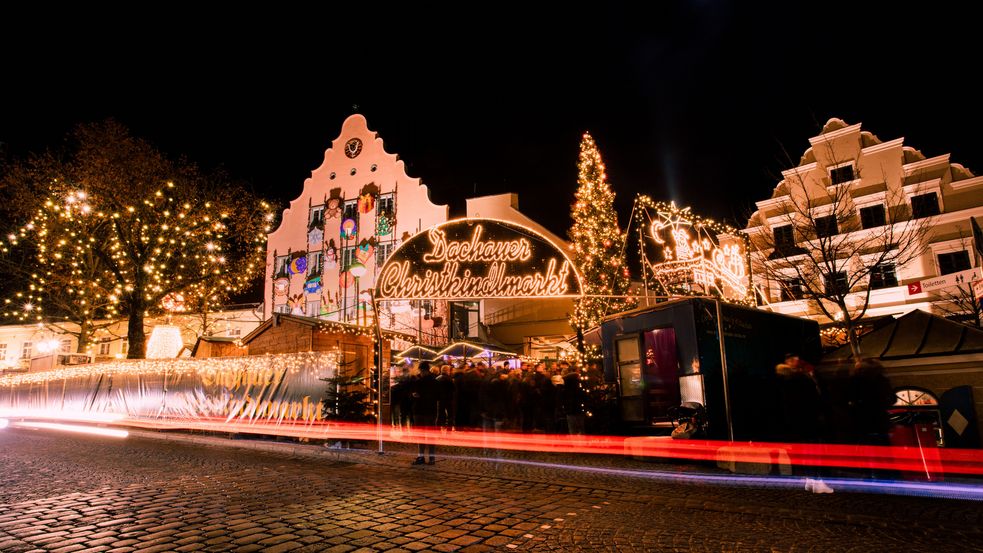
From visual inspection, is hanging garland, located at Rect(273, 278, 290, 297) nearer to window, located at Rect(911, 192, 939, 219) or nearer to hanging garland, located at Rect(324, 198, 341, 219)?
hanging garland, located at Rect(324, 198, 341, 219)

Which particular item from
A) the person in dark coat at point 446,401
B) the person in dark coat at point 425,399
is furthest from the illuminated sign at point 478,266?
the person in dark coat at point 446,401

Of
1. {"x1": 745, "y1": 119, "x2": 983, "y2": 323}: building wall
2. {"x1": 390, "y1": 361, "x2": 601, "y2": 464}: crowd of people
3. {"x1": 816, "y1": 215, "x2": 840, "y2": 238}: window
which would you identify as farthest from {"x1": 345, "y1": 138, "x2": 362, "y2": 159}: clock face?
{"x1": 816, "y1": 215, "x2": 840, "y2": 238}: window

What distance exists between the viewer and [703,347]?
10.6m

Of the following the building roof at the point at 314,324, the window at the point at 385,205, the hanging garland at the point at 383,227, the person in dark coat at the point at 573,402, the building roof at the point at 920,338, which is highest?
the window at the point at 385,205

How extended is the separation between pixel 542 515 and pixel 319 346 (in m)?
14.4

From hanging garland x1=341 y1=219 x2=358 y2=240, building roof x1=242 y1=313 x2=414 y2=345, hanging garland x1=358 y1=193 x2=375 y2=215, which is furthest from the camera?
hanging garland x1=358 y1=193 x2=375 y2=215

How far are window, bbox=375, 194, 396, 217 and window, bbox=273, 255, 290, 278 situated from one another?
7368 millimetres

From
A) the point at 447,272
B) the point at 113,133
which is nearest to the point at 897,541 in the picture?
the point at 447,272

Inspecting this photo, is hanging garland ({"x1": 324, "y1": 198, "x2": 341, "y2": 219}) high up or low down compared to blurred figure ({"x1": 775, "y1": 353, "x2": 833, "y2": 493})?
up

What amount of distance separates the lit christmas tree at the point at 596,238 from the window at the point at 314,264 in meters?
17.8

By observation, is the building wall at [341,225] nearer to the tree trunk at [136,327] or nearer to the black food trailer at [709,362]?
the tree trunk at [136,327]

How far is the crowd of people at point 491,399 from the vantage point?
11.2 metres

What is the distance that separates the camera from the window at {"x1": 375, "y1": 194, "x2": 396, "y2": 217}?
33.7 meters

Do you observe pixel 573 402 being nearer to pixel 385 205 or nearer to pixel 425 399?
pixel 425 399
